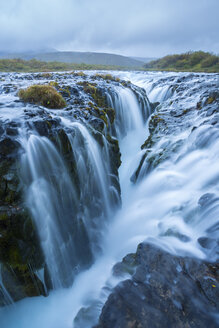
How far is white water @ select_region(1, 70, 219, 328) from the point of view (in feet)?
12.9

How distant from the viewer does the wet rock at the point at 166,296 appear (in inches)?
113

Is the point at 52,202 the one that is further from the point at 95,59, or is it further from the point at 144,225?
the point at 95,59

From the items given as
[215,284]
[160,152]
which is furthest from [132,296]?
[160,152]

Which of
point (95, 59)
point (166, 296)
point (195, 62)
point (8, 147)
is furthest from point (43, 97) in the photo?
point (95, 59)

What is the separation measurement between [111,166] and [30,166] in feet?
10.9

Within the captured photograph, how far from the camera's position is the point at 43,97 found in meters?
6.80

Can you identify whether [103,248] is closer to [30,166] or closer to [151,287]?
[151,287]

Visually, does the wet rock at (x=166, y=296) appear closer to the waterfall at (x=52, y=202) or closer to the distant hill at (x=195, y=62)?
the waterfall at (x=52, y=202)

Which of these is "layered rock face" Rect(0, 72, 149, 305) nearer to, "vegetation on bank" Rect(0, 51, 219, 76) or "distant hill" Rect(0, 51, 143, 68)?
"vegetation on bank" Rect(0, 51, 219, 76)

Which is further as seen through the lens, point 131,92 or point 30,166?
point 131,92

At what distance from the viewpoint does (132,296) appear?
3.22m

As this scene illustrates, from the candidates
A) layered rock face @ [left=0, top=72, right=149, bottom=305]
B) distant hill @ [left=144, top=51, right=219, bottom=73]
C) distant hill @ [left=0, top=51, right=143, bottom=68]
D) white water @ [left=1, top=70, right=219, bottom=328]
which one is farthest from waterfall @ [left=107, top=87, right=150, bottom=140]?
distant hill @ [left=0, top=51, right=143, bottom=68]

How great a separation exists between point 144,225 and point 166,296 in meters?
2.47

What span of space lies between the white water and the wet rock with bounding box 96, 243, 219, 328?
399mm
